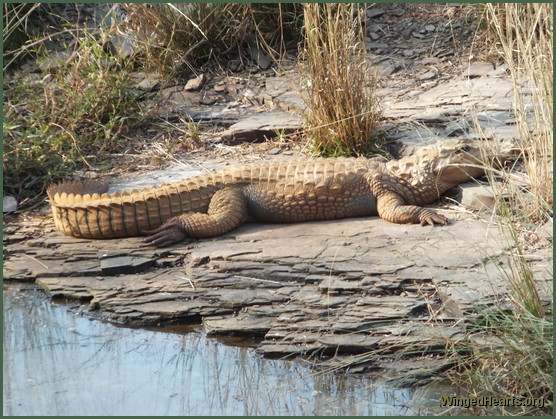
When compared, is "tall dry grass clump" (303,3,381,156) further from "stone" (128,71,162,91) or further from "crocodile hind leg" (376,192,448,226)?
"stone" (128,71,162,91)

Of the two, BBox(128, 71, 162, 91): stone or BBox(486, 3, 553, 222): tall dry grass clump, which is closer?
BBox(486, 3, 553, 222): tall dry grass clump

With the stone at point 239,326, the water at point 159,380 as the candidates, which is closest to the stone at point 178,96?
the water at point 159,380

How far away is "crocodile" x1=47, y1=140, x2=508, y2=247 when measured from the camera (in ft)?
19.2

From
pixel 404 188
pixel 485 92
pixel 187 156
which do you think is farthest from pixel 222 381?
pixel 485 92

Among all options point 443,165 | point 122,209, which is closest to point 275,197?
point 122,209

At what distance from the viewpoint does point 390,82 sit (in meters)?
8.27

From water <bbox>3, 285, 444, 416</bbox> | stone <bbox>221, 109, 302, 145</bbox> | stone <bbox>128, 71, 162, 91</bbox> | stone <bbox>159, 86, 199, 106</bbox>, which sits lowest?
water <bbox>3, 285, 444, 416</bbox>

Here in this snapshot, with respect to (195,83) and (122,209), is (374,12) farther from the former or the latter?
(122,209)

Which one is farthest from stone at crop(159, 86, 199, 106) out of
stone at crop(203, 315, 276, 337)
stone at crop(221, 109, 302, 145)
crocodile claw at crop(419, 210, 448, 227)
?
stone at crop(203, 315, 276, 337)

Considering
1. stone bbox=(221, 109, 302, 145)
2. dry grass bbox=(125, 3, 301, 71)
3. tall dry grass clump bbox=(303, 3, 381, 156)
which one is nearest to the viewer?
tall dry grass clump bbox=(303, 3, 381, 156)

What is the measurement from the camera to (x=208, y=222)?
19.0ft

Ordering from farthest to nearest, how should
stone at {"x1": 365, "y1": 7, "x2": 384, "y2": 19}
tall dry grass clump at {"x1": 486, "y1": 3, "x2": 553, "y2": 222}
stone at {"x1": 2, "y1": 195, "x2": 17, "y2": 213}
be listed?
stone at {"x1": 365, "y1": 7, "x2": 384, "y2": 19}
stone at {"x1": 2, "y1": 195, "x2": 17, "y2": 213}
tall dry grass clump at {"x1": 486, "y1": 3, "x2": 553, "y2": 222}

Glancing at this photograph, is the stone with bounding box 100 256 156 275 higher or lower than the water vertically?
higher

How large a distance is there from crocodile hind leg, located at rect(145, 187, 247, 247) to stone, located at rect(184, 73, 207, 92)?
277cm
